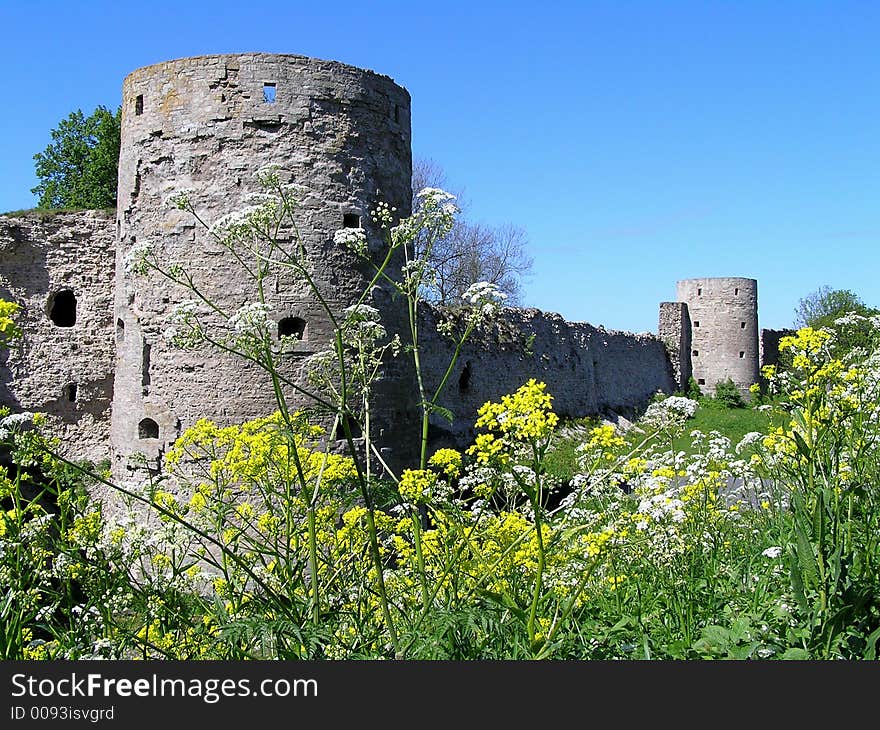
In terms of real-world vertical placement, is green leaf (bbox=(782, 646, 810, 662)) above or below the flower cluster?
below

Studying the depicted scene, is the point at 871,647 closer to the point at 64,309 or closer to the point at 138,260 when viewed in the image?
the point at 138,260

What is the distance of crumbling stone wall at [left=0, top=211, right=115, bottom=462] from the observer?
421 inches

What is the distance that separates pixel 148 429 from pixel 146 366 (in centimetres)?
68

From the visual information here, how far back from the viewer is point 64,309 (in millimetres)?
11258

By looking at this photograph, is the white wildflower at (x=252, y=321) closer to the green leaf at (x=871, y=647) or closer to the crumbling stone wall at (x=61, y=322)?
the green leaf at (x=871, y=647)

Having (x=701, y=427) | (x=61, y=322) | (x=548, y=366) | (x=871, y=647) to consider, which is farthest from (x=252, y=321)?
(x=701, y=427)

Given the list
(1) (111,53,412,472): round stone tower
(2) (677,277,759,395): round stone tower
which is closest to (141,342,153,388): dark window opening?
(1) (111,53,412,472): round stone tower

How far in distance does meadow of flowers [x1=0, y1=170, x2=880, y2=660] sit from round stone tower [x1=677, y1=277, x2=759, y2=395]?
2522 cm

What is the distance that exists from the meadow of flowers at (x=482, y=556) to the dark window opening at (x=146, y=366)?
4.93 m

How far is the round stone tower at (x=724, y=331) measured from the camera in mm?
28516

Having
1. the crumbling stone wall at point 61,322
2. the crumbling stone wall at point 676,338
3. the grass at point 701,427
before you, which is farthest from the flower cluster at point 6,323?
the crumbling stone wall at point 676,338

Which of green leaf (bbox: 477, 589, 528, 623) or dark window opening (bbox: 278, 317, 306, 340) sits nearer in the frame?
green leaf (bbox: 477, 589, 528, 623)

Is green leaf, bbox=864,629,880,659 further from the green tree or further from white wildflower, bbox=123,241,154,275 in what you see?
the green tree

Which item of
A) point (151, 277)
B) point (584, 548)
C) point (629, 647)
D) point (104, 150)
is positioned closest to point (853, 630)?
point (629, 647)
